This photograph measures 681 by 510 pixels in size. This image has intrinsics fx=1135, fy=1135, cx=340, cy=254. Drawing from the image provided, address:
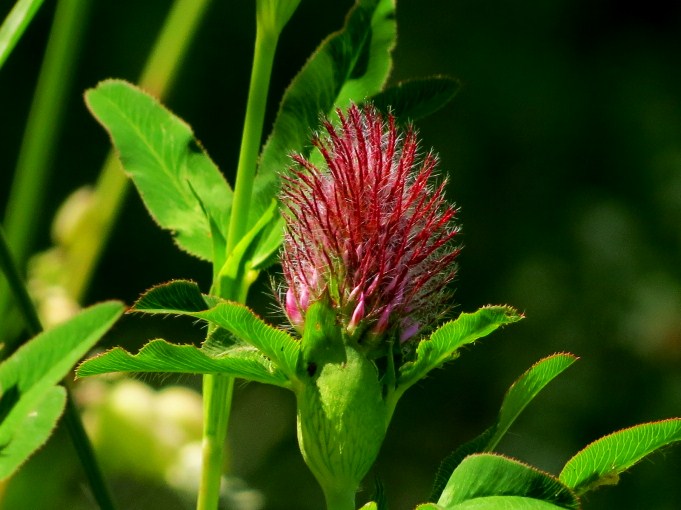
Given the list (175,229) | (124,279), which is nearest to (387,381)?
(175,229)

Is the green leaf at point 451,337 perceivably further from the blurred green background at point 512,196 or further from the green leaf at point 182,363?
the blurred green background at point 512,196

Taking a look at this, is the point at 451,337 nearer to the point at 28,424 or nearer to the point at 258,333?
the point at 258,333

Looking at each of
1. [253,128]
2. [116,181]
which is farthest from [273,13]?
[116,181]

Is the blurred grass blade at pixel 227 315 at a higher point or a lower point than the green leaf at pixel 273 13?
lower

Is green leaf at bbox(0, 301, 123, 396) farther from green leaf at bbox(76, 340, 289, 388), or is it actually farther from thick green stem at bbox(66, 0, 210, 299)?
thick green stem at bbox(66, 0, 210, 299)

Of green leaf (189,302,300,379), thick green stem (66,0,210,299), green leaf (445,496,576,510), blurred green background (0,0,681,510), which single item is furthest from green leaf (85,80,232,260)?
blurred green background (0,0,681,510)

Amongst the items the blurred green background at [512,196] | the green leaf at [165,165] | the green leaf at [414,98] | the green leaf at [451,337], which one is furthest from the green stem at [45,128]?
the blurred green background at [512,196]
